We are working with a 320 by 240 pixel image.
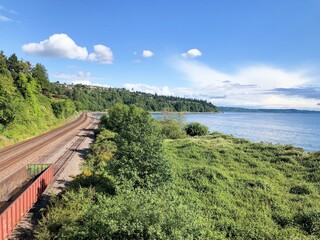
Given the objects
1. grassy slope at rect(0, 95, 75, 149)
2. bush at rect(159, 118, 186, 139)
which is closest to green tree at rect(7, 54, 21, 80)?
grassy slope at rect(0, 95, 75, 149)

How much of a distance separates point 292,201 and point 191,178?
303 inches

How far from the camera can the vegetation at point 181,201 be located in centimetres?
962

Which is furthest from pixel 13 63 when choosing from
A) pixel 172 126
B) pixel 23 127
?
pixel 172 126

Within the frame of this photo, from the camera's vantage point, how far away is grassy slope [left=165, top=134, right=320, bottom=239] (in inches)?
572

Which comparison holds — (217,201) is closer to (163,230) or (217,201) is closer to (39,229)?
(163,230)

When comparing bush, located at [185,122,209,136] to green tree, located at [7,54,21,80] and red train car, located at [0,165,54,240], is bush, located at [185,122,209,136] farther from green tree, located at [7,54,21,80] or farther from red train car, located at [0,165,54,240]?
green tree, located at [7,54,21,80]

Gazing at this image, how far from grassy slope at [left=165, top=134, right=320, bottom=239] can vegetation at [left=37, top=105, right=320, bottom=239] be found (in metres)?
0.05

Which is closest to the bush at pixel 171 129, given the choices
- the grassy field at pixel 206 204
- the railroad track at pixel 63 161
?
the railroad track at pixel 63 161

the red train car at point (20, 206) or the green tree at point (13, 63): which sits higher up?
the green tree at point (13, 63)

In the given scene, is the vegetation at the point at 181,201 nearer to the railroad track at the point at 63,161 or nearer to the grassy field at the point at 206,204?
the grassy field at the point at 206,204

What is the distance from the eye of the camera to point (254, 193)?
1989cm

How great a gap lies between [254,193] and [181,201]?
10.1 m

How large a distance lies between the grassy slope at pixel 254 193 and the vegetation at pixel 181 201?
2.0 inches

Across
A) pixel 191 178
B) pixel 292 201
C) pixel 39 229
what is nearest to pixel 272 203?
pixel 292 201
